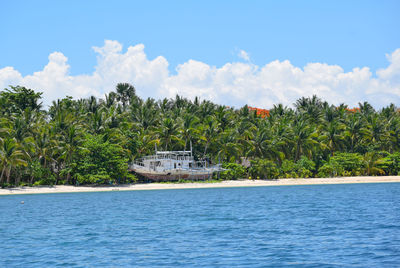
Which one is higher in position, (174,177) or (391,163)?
(391,163)

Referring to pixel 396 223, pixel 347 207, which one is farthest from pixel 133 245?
pixel 347 207

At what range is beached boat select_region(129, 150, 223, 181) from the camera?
59938 millimetres

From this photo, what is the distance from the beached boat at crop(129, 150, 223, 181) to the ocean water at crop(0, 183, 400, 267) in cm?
2640

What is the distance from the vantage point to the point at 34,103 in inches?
2847

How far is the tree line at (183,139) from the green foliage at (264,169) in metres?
0.14

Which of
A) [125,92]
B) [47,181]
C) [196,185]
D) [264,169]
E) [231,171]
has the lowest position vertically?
[196,185]

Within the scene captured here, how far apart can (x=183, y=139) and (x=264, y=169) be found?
12579 millimetres

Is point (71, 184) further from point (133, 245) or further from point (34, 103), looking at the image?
point (133, 245)

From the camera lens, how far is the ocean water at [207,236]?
1518 cm

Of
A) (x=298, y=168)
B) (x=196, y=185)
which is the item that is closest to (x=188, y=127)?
(x=196, y=185)

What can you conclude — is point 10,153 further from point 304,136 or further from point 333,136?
point 333,136

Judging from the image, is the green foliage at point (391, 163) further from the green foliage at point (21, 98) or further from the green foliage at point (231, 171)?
the green foliage at point (21, 98)

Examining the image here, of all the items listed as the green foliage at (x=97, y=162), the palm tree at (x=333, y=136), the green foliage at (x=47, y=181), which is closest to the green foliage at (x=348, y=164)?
the palm tree at (x=333, y=136)

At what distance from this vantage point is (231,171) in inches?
2486
